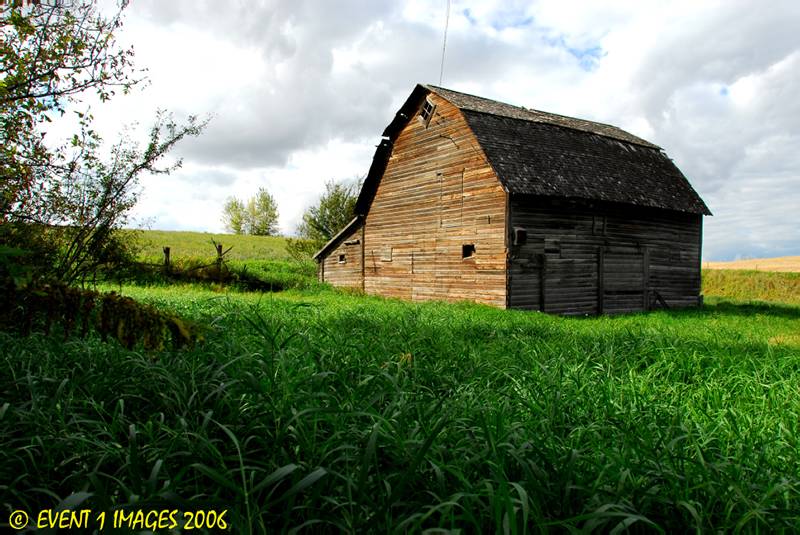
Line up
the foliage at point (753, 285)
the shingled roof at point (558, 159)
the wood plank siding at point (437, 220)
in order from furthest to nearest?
the foliage at point (753, 285) < the shingled roof at point (558, 159) < the wood plank siding at point (437, 220)

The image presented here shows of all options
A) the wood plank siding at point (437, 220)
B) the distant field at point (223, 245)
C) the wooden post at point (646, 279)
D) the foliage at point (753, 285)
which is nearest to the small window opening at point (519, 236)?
the wood plank siding at point (437, 220)

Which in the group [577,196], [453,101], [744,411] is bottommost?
[744,411]

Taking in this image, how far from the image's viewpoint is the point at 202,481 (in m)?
2.52

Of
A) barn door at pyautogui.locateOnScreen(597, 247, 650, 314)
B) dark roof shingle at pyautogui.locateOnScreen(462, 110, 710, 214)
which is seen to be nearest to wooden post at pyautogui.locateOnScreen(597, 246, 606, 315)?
barn door at pyautogui.locateOnScreen(597, 247, 650, 314)

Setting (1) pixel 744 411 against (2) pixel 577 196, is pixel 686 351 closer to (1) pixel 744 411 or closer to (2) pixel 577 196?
(1) pixel 744 411

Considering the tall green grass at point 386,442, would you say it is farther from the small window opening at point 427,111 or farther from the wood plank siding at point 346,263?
the wood plank siding at point 346,263

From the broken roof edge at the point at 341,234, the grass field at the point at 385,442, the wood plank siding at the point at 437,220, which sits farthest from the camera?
the broken roof edge at the point at 341,234

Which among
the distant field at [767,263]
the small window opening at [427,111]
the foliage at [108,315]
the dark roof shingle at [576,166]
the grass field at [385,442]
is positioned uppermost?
the small window opening at [427,111]

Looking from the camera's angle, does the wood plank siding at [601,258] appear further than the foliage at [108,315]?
Yes

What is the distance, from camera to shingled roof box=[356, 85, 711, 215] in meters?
16.5

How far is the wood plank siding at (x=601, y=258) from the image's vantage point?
16141 millimetres

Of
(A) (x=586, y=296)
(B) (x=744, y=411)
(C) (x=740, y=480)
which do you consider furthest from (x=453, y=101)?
(C) (x=740, y=480)

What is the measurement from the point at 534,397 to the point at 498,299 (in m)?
12.0

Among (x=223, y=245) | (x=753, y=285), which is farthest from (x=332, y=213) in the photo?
(x=753, y=285)
